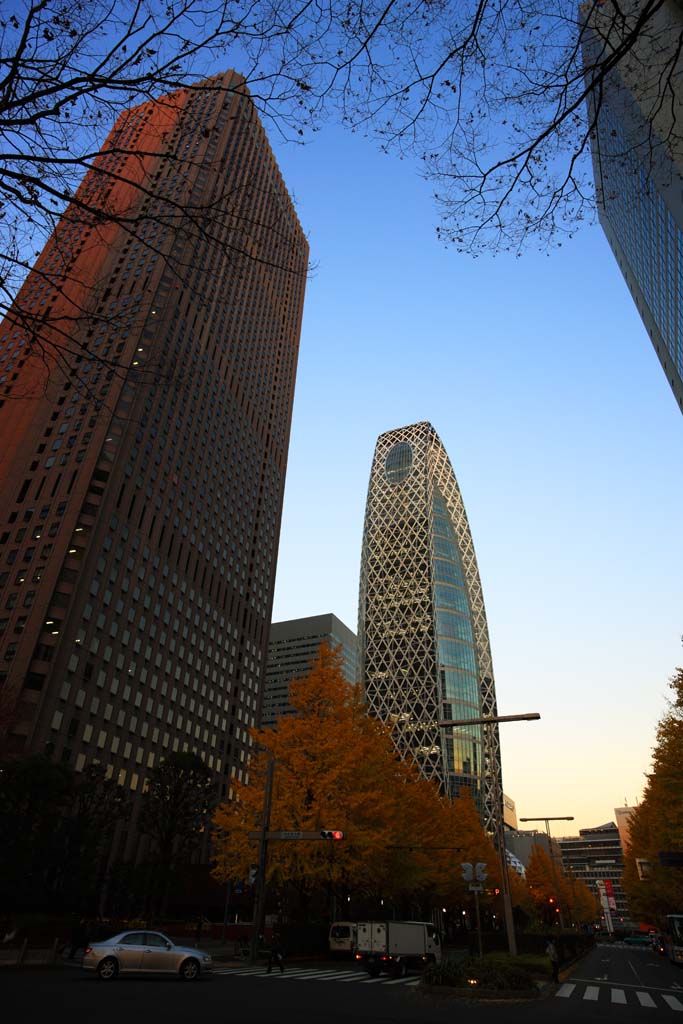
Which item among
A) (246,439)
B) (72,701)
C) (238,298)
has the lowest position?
(72,701)

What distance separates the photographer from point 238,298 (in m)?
96.4

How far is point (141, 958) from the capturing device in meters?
15.4

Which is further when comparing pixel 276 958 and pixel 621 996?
pixel 276 958

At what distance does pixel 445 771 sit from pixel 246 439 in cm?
7352

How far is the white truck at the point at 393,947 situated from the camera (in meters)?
20.8

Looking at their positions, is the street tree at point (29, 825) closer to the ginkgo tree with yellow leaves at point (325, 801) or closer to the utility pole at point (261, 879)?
the ginkgo tree with yellow leaves at point (325, 801)

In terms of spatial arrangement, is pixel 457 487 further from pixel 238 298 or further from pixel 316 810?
pixel 316 810

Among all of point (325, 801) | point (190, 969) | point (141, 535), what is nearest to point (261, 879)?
point (190, 969)

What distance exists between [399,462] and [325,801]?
416 feet

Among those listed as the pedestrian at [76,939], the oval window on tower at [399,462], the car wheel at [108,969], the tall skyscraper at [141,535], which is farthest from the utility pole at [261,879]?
the oval window on tower at [399,462]

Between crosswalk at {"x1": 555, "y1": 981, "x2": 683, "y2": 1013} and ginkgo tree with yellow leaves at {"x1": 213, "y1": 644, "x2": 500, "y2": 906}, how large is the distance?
8236 millimetres

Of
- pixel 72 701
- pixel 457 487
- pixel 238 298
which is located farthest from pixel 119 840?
pixel 457 487

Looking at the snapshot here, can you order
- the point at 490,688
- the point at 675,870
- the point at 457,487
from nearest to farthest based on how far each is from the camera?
the point at 675,870
the point at 490,688
the point at 457,487

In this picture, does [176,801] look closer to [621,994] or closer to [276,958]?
[276,958]
